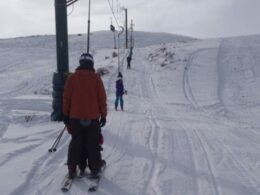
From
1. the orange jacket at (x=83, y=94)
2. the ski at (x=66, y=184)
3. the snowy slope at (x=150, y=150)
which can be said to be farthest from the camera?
the orange jacket at (x=83, y=94)

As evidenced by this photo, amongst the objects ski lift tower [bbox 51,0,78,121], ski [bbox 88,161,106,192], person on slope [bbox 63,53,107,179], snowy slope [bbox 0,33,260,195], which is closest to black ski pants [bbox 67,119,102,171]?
person on slope [bbox 63,53,107,179]

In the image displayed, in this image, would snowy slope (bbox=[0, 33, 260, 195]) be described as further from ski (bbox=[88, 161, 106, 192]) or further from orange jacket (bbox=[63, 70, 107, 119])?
orange jacket (bbox=[63, 70, 107, 119])

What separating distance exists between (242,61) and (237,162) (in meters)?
35.5

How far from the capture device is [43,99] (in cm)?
1962

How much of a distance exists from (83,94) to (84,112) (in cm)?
30

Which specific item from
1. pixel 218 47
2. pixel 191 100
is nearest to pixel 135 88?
pixel 191 100

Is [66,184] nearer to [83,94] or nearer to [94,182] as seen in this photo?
[94,182]

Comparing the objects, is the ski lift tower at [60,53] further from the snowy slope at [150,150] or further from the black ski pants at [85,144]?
the black ski pants at [85,144]

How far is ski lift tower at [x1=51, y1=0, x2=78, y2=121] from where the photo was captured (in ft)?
48.9

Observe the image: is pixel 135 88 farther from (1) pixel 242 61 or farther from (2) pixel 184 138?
(2) pixel 184 138

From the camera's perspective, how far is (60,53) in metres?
15.6


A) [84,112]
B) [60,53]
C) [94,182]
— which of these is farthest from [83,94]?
[60,53]

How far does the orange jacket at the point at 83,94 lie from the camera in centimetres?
849

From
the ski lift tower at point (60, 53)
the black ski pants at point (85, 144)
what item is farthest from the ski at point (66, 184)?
the ski lift tower at point (60, 53)
